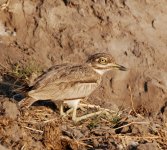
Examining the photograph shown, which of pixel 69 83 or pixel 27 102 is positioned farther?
pixel 69 83

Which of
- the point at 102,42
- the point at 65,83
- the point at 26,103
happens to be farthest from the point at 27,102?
the point at 102,42

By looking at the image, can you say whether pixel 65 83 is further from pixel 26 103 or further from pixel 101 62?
pixel 101 62

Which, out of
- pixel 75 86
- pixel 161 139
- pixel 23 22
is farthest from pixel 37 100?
pixel 23 22

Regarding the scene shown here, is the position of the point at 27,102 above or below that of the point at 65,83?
below

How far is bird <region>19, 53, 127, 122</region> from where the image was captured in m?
10.4

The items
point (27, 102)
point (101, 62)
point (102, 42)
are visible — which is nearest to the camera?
point (27, 102)

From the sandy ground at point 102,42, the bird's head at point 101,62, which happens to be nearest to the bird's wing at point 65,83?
the bird's head at point 101,62

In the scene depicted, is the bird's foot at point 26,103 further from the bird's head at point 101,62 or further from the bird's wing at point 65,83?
the bird's head at point 101,62

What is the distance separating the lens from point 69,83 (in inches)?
420

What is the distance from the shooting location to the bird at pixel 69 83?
411 inches

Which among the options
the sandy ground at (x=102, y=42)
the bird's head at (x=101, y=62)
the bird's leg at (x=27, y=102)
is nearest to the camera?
the bird's leg at (x=27, y=102)

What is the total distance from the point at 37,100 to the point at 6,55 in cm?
197

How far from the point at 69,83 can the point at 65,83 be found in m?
0.06

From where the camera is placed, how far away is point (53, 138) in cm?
973
